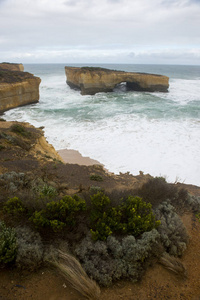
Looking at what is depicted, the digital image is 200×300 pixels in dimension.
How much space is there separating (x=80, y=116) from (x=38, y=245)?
59.7ft

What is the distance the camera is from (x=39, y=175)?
662 centimetres

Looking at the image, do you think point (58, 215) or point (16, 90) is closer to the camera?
point (58, 215)

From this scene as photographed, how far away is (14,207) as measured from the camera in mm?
3783

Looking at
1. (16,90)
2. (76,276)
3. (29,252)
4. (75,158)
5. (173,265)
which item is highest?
(16,90)

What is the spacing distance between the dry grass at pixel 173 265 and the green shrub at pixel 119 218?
534 millimetres

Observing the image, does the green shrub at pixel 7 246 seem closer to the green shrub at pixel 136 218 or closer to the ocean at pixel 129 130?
the green shrub at pixel 136 218

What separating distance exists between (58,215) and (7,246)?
94cm

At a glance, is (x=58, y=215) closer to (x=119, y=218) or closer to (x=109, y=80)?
(x=119, y=218)

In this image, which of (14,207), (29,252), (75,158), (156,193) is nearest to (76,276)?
(29,252)

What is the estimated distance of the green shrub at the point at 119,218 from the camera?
3.53 m

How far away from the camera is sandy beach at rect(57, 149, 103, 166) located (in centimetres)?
1147

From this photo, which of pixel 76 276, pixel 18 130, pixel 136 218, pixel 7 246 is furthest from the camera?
pixel 18 130

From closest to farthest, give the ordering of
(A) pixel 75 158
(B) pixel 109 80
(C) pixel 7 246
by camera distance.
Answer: (C) pixel 7 246, (A) pixel 75 158, (B) pixel 109 80

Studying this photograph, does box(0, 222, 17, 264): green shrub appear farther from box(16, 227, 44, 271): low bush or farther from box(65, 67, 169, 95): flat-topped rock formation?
box(65, 67, 169, 95): flat-topped rock formation
